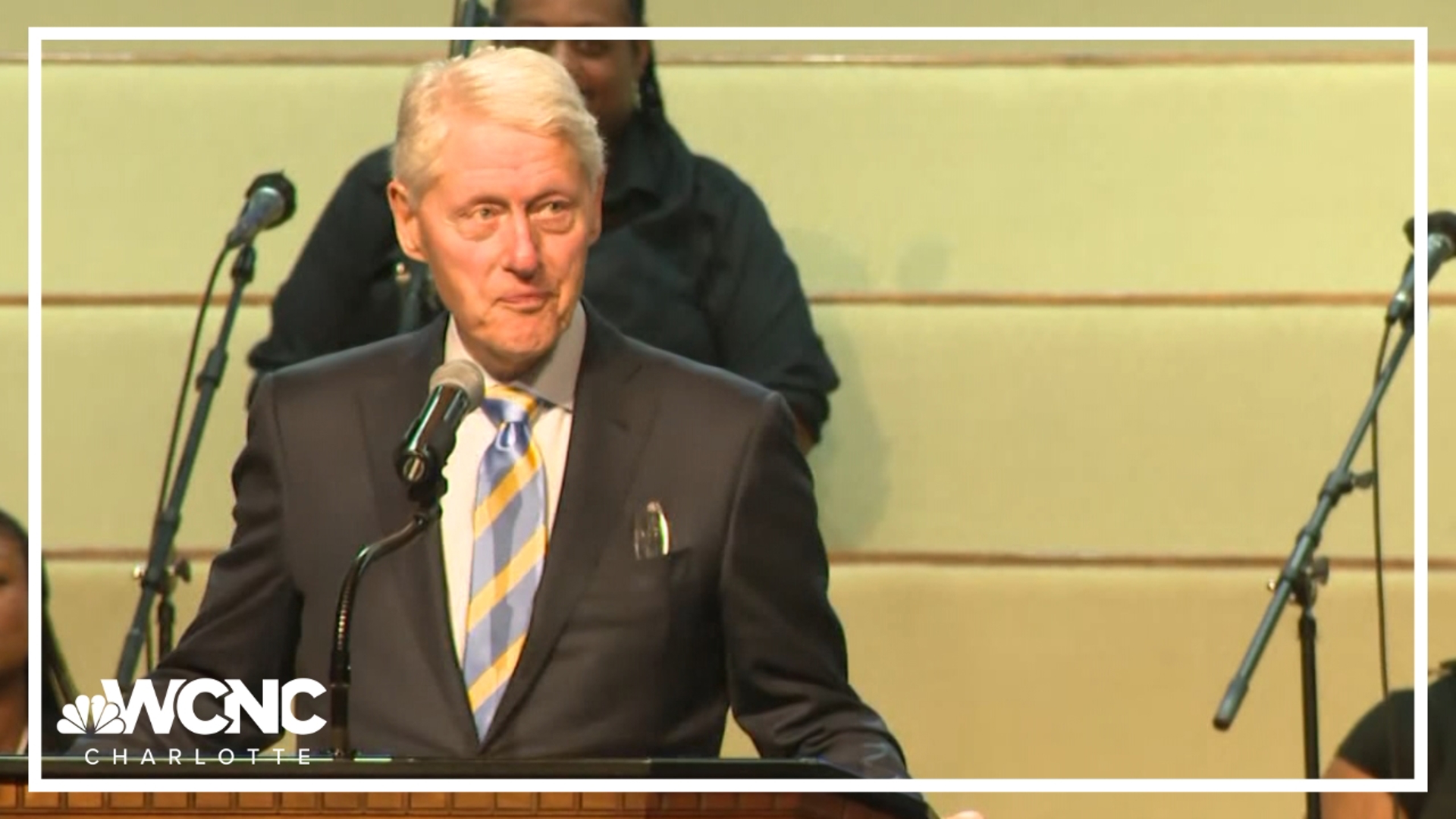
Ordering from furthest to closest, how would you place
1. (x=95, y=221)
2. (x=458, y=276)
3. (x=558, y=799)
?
(x=95, y=221) → (x=458, y=276) → (x=558, y=799)

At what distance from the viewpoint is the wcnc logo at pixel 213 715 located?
7.07ft

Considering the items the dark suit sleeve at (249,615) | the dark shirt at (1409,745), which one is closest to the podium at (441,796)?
the dark suit sleeve at (249,615)

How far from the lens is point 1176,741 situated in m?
3.45

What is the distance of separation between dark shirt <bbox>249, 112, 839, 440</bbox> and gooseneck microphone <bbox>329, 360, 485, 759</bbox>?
111 cm

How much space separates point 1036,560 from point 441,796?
6.22 feet

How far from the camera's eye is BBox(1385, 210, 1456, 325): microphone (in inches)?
120

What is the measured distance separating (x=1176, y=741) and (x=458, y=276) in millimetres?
1549

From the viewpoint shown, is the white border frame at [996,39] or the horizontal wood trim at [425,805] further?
the white border frame at [996,39]

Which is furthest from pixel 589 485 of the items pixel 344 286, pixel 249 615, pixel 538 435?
pixel 344 286

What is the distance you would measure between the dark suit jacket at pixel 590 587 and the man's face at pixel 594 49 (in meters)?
0.78

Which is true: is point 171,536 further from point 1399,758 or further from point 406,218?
point 1399,758

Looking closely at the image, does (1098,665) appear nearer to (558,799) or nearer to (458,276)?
(458,276)

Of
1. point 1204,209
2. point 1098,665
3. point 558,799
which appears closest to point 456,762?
point 558,799

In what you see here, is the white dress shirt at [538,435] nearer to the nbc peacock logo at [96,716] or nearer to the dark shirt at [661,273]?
the nbc peacock logo at [96,716]
